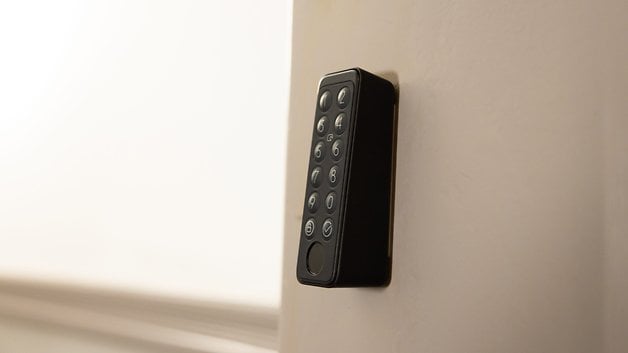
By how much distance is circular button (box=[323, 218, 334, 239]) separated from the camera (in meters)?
0.34

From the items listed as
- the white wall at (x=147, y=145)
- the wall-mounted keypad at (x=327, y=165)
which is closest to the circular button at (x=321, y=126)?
Answer: the wall-mounted keypad at (x=327, y=165)

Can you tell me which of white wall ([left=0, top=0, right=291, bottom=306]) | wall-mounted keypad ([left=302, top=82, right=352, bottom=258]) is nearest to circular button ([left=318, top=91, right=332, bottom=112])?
wall-mounted keypad ([left=302, top=82, right=352, bottom=258])

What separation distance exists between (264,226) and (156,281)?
0.16 m

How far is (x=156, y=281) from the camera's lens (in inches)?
24.6

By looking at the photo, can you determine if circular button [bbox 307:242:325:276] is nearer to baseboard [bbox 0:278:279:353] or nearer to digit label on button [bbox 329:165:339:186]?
digit label on button [bbox 329:165:339:186]

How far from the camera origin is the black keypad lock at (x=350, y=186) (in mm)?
336

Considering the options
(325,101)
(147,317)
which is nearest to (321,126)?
(325,101)

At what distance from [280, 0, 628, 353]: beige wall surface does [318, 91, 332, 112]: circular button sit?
0.04m

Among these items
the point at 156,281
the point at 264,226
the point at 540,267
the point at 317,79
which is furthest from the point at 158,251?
the point at 540,267

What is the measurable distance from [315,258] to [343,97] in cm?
10

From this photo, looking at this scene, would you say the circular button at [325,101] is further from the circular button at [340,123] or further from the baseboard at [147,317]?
the baseboard at [147,317]

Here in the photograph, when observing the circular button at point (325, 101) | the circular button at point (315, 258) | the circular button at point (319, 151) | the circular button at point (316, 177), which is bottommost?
the circular button at point (315, 258)

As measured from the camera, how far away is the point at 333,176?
344mm

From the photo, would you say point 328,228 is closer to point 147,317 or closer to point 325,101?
point 325,101
